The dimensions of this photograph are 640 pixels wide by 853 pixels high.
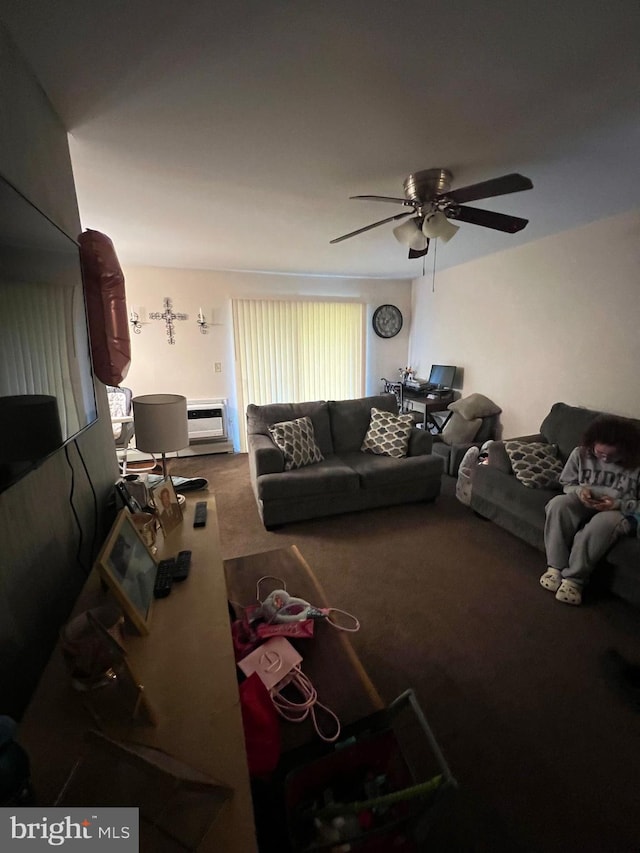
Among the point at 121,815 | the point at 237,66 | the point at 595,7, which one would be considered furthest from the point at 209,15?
the point at 121,815

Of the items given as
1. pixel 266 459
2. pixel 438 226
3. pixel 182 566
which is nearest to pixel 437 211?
pixel 438 226

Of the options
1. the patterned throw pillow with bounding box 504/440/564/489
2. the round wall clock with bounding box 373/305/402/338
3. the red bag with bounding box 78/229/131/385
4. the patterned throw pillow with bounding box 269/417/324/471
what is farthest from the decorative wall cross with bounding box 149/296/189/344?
the patterned throw pillow with bounding box 504/440/564/489

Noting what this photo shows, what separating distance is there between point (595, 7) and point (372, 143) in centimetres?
87

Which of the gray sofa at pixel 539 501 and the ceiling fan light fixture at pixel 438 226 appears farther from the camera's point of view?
the ceiling fan light fixture at pixel 438 226

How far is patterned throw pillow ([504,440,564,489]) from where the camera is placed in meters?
2.46

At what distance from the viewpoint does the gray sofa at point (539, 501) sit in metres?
1.81

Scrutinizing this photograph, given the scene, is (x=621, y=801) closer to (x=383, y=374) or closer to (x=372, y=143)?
(x=372, y=143)

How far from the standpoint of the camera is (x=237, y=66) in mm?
1187

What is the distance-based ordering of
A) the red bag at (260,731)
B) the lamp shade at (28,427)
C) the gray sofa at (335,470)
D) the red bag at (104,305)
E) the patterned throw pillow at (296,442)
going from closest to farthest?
the lamp shade at (28,427) < the red bag at (260,731) < the red bag at (104,305) < the gray sofa at (335,470) < the patterned throw pillow at (296,442)

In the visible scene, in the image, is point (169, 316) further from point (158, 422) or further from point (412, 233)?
point (412, 233)

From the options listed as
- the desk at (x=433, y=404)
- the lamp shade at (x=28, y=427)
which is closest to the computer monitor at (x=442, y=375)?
the desk at (x=433, y=404)

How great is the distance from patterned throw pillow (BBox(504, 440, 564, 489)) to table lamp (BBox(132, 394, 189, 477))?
2.36m

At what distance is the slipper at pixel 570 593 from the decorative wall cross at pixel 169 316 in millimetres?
4565

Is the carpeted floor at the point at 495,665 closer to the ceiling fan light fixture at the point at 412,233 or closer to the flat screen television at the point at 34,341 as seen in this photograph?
the flat screen television at the point at 34,341
